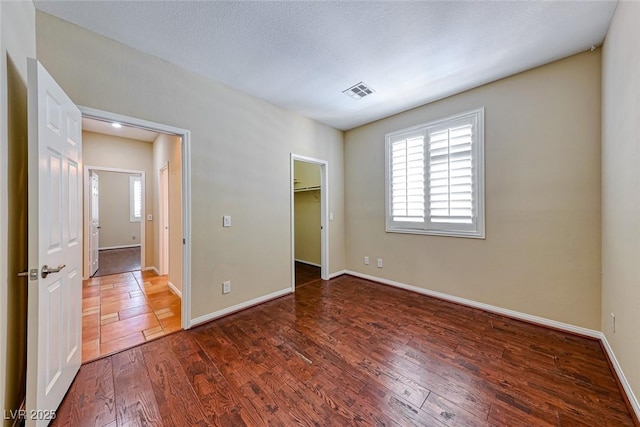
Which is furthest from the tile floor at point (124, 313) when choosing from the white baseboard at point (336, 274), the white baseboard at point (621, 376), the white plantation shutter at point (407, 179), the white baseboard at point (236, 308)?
the white baseboard at point (621, 376)

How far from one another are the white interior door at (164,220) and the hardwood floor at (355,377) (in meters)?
2.47

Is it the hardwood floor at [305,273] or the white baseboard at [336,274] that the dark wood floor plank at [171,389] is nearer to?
the hardwood floor at [305,273]

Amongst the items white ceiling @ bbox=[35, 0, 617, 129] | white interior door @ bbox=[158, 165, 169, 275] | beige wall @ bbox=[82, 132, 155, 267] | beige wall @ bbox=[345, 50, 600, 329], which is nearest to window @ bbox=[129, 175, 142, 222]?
beige wall @ bbox=[82, 132, 155, 267]

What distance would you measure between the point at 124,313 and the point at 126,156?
11.1 feet

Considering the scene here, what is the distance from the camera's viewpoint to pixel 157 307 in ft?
10.0

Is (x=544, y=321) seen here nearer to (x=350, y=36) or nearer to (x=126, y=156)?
(x=350, y=36)

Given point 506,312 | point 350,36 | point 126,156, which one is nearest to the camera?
point 350,36

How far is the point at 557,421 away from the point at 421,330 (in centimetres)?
111

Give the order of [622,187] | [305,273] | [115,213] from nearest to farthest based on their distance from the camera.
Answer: [622,187], [305,273], [115,213]

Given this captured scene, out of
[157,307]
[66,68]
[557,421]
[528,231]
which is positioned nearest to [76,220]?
[66,68]

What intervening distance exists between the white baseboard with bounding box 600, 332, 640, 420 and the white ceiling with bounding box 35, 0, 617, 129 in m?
2.60

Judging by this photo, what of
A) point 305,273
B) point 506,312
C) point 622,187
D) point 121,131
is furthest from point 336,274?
point 121,131

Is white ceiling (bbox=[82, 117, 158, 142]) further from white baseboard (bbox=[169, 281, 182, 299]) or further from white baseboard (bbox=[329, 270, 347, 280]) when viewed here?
white baseboard (bbox=[329, 270, 347, 280])

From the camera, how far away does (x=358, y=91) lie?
2971 millimetres
